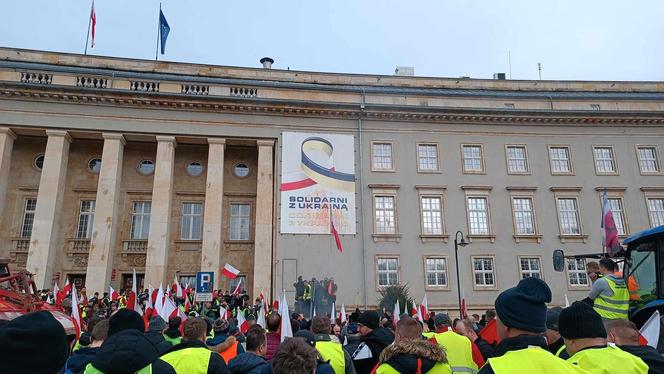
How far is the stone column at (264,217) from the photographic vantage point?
26.6 m

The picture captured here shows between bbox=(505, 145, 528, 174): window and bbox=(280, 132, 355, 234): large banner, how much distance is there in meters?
10.8

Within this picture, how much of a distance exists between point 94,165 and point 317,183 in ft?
47.5

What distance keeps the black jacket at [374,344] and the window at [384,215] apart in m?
22.9

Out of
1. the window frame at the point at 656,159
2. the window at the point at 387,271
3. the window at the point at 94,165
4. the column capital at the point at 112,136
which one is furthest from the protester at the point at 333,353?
the window frame at the point at 656,159

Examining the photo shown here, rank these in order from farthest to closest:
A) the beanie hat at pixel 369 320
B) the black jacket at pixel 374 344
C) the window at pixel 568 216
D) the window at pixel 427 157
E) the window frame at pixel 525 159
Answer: the window frame at pixel 525 159
the window at pixel 427 157
the window at pixel 568 216
the beanie hat at pixel 369 320
the black jacket at pixel 374 344

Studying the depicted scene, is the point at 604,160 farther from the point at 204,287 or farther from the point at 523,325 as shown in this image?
the point at 523,325

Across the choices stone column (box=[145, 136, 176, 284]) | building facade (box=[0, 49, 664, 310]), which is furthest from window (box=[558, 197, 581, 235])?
stone column (box=[145, 136, 176, 284])

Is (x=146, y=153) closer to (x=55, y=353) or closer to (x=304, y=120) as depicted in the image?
(x=304, y=120)

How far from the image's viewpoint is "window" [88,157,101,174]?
2962 centimetres

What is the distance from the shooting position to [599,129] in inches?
1261

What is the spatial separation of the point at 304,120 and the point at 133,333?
26.7 m

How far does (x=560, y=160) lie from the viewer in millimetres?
31562

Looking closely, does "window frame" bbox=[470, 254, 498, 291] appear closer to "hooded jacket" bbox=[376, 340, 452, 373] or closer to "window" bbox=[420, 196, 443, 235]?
"window" bbox=[420, 196, 443, 235]

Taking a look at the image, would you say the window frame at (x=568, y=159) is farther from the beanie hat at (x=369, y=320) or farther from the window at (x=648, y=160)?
the beanie hat at (x=369, y=320)
